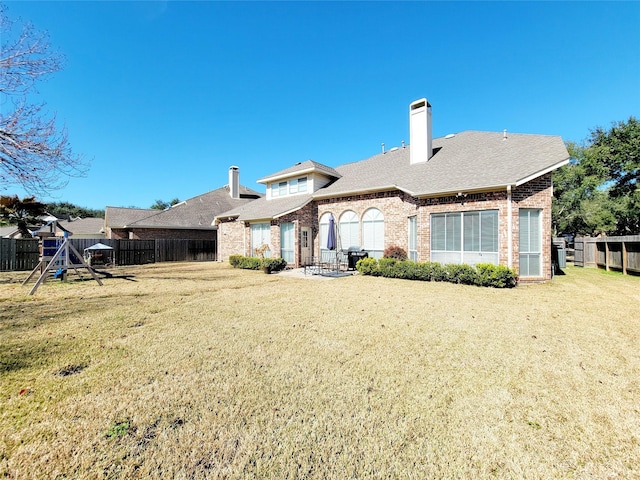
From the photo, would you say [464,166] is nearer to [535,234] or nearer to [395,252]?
[535,234]

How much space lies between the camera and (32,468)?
2117mm

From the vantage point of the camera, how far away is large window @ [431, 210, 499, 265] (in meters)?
11.0

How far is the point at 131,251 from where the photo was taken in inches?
822

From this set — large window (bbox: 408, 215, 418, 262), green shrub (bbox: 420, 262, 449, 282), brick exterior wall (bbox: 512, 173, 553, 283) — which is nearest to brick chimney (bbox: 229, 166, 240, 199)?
large window (bbox: 408, 215, 418, 262)

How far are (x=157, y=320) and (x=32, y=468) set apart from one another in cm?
413

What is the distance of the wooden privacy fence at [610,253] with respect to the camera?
12.8 m

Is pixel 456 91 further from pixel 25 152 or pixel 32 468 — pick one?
pixel 32 468

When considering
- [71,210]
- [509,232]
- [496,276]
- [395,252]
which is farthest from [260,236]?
[71,210]

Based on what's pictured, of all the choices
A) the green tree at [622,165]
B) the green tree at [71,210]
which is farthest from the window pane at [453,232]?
the green tree at [71,210]

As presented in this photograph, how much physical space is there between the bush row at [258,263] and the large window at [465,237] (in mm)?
8029

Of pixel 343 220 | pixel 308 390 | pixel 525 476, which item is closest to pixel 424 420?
pixel 525 476

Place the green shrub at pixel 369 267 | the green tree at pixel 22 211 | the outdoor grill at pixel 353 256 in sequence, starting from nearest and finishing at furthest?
the green shrub at pixel 369 267, the outdoor grill at pixel 353 256, the green tree at pixel 22 211

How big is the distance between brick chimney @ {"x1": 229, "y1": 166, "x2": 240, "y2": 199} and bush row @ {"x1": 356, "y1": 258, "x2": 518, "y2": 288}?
21.3 m

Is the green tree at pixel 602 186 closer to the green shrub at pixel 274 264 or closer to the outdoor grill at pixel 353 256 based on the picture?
the outdoor grill at pixel 353 256
